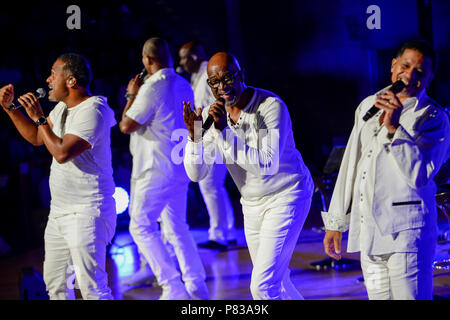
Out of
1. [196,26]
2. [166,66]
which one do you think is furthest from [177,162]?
[196,26]

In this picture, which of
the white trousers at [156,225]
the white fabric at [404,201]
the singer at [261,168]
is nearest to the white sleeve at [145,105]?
the white trousers at [156,225]

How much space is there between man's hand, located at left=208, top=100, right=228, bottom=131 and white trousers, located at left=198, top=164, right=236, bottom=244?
2.65 meters

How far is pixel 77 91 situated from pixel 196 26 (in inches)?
152

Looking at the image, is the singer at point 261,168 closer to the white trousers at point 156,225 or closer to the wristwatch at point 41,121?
the wristwatch at point 41,121

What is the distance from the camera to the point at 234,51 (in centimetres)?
632

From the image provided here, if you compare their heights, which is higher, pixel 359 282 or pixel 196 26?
pixel 196 26

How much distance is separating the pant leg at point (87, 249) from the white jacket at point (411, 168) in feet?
5.45

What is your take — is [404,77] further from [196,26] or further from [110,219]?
[196,26]

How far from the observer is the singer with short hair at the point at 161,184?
429cm

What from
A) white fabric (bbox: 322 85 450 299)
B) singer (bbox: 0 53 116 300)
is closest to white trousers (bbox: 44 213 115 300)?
singer (bbox: 0 53 116 300)

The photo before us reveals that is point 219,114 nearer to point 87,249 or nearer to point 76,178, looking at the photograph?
point 76,178

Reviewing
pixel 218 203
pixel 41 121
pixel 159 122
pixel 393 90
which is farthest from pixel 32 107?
pixel 218 203

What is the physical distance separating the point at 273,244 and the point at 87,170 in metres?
1.17

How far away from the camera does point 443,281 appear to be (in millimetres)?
4602
